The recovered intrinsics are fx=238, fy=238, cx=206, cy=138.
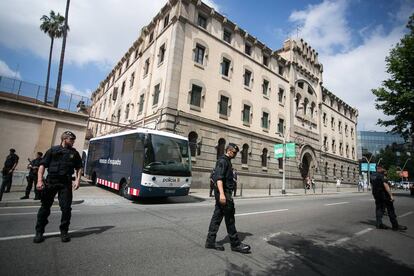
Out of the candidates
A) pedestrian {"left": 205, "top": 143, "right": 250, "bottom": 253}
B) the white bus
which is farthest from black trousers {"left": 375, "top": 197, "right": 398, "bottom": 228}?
the white bus

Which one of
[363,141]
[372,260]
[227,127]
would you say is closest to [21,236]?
[372,260]

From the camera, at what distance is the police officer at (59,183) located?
4.60 meters

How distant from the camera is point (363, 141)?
12438 cm

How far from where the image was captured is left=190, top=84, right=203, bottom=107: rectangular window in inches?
773

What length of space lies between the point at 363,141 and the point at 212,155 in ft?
434

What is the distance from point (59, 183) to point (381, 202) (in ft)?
30.2

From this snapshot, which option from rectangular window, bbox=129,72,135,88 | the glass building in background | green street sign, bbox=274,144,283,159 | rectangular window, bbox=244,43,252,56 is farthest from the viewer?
the glass building in background

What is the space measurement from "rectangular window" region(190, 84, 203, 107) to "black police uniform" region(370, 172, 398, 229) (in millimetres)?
14080

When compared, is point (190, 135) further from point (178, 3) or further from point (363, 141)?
point (363, 141)

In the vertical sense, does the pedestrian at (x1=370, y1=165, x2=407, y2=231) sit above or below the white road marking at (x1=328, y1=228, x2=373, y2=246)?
above

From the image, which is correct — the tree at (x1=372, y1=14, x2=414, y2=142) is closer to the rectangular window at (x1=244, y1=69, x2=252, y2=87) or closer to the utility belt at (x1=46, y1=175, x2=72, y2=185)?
the rectangular window at (x1=244, y1=69, x2=252, y2=87)

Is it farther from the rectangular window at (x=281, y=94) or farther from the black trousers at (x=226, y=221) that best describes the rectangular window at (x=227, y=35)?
the black trousers at (x=226, y=221)

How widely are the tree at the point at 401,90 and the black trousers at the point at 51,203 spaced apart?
3050cm

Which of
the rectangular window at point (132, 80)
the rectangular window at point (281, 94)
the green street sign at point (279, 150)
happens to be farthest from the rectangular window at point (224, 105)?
the rectangular window at point (132, 80)
